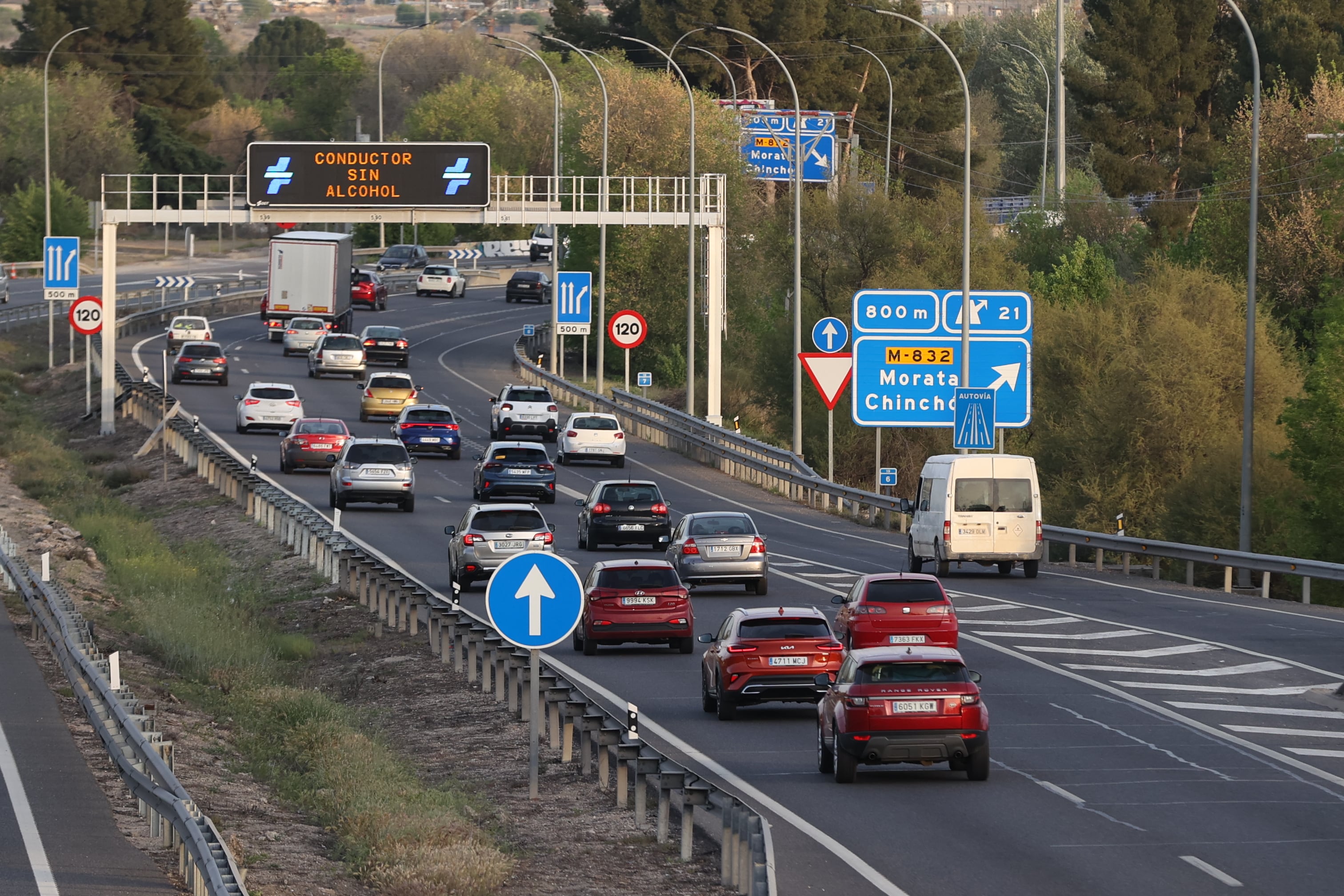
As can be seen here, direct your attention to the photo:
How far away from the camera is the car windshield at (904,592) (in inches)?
965

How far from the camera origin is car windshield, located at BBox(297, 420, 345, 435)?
49594 millimetres

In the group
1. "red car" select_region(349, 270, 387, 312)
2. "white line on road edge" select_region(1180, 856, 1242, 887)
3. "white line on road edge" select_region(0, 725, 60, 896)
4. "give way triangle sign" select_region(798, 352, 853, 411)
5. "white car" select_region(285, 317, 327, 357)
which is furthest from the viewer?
"red car" select_region(349, 270, 387, 312)

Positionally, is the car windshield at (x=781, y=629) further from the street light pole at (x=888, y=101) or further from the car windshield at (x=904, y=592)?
the street light pole at (x=888, y=101)

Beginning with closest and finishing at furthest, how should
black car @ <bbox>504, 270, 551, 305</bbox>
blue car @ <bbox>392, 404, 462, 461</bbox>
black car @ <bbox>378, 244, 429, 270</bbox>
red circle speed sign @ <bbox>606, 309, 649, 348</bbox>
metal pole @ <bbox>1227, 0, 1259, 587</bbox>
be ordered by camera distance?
metal pole @ <bbox>1227, 0, 1259, 587</bbox>
blue car @ <bbox>392, 404, 462, 461</bbox>
red circle speed sign @ <bbox>606, 309, 649, 348</bbox>
black car @ <bbox>504, 270, 551, 305</bbox>
black car @ <bbox>378, 244, 429, 270</bbox>

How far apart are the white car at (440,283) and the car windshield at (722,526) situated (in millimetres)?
78227

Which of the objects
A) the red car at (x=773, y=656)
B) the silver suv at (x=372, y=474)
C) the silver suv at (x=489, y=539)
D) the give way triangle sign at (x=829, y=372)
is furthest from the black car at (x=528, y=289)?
the red car at (x=773, y=656)

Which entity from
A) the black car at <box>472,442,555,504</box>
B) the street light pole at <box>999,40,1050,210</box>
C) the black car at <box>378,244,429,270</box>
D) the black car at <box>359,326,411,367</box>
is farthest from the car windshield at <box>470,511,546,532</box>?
the black car at <box>378,244,429,270</box>

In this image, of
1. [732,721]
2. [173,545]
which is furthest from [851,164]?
[732,721]

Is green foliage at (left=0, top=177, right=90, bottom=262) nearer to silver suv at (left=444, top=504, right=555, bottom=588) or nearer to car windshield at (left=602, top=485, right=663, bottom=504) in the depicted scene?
car windshield at (left=602, top=485, right=663, bottom=504)

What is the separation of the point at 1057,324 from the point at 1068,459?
6.78 meters

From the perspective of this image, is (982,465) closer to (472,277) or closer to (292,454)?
(292,454)

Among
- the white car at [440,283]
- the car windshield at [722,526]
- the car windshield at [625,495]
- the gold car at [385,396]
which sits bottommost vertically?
the car windshield at [722,526]

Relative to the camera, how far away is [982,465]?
113ft

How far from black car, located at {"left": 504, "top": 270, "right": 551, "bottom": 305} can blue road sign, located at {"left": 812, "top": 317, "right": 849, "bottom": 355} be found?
61.0 meters
